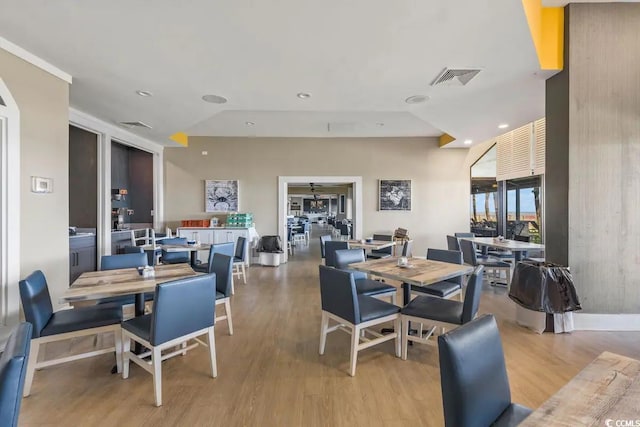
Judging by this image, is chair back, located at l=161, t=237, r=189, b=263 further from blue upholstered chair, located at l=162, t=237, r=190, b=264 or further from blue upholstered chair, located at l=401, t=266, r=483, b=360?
blue upholstered chair, located at l=401, t=266, r=483, b=360

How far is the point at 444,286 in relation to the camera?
312cm

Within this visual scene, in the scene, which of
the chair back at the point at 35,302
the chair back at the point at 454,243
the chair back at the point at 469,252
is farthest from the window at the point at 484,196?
the chair back at the point at 35,302

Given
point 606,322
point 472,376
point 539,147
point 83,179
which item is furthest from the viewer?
point 539,147

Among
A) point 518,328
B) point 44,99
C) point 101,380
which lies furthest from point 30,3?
point 518,328

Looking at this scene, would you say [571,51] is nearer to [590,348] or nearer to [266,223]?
[590,348]

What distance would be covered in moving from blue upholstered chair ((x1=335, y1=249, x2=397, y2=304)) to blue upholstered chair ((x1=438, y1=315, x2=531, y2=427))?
161cm

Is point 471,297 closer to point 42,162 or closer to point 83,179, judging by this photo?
point 42,162

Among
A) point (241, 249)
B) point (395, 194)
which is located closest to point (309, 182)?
point (395, 194)

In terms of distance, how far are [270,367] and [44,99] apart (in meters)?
3.59

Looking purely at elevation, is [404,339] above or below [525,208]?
below

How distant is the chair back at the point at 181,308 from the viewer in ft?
6.39

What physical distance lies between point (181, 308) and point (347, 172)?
5723 mm

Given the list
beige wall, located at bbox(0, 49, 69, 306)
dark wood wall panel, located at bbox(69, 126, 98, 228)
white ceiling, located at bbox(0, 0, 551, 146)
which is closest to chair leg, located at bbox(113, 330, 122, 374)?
beige wall, located at bbox(0, 49, 69, 306)

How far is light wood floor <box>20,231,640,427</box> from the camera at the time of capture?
1887 millimetres
